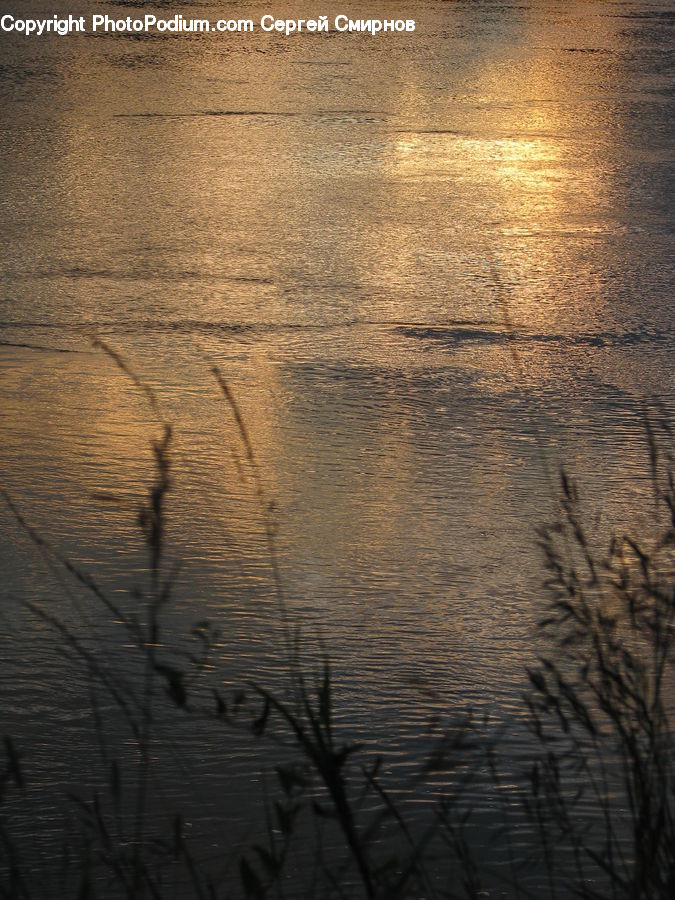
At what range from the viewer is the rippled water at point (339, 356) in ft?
11.2

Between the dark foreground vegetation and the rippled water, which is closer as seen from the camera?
the dark foreground vegetation

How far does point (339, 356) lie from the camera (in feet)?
17.6

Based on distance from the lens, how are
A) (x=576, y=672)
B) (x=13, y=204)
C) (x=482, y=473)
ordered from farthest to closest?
(x=13, y=204), (x=482, y=473), (x=576, y=672)

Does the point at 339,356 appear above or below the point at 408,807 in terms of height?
above

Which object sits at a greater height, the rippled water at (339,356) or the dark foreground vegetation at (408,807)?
the rippled water at (339,356)

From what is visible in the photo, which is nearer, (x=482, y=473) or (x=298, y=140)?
(x=482, y=473)

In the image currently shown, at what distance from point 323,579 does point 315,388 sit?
1454mm

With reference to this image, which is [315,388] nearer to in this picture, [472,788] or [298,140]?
[472,788]

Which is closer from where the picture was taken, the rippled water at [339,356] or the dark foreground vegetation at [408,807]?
the dark foreground vegetation at [408,807]

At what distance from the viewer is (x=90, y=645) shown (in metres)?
3.29

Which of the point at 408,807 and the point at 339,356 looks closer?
the point at 408,807

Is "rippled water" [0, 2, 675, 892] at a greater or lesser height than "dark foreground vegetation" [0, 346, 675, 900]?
greater

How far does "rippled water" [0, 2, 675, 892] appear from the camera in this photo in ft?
11.2

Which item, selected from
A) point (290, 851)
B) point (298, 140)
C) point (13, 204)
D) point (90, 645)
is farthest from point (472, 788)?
point (298, 140)
